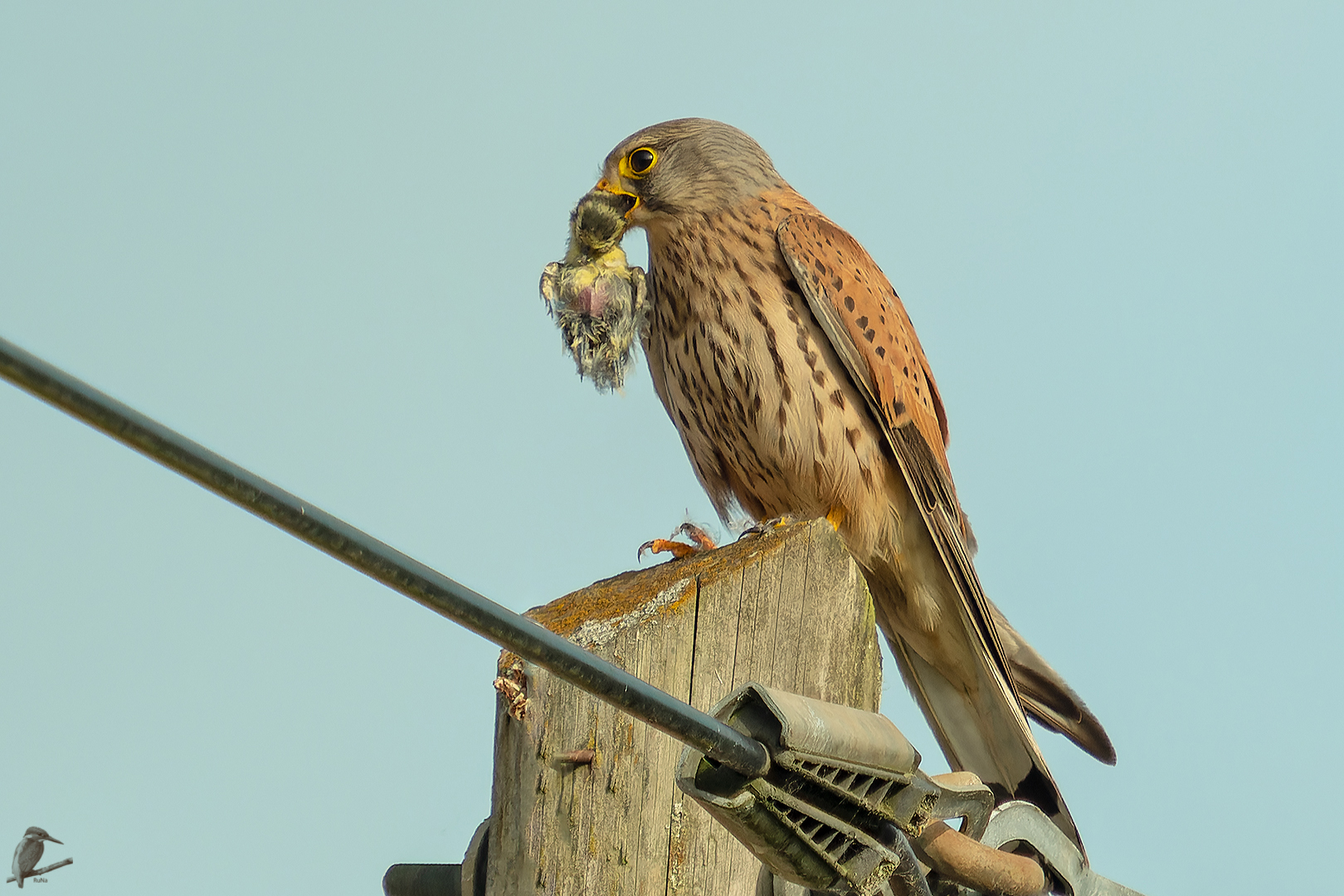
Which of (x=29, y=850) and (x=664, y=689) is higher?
(x=664, y=689)

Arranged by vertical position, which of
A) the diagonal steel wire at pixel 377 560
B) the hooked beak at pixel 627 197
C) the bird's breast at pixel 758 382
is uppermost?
the hooked beak at pixel 627 197

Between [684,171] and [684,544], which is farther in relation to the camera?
[684,171]

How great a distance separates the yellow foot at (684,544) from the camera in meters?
2.80

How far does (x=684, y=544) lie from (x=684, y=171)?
1327 millimetres

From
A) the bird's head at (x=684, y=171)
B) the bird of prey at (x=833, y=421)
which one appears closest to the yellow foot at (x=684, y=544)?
the bird of prey at (x=833, y=421)

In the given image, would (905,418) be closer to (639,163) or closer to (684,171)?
(684,171)

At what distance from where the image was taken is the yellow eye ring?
151 inches

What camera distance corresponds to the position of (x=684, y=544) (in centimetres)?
294

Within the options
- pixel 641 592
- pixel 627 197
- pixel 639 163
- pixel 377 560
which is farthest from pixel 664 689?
→ pixel 639 163

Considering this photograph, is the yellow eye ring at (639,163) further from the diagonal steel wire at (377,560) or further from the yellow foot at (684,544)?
the diagonal steel wire at (377,560)

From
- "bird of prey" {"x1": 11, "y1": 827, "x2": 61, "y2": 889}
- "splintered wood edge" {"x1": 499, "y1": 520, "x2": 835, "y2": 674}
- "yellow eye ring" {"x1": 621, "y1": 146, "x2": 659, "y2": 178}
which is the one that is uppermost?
"yellow eye ring" {"x1": 621, "y1": 146, "x2": 659, "y2": 178}

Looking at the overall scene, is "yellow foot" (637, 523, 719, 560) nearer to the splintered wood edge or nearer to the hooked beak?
the splintered wood edge

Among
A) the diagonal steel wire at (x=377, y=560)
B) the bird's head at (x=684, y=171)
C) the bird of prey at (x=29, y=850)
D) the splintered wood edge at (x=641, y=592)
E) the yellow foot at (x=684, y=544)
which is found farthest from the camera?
the bird's head at (x=684, y=171)

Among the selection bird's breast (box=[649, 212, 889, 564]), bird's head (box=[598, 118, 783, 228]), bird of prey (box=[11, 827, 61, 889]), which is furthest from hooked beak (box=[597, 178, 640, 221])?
bird of prey (box=[11, 827, 61, 889])
